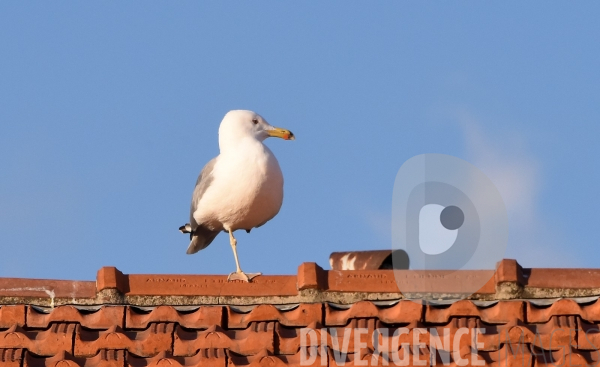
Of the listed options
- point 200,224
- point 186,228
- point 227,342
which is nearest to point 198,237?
point 186,228

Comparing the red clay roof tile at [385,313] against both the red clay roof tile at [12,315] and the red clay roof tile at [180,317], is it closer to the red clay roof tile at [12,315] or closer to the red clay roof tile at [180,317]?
the red clay roof tile at [180,317]

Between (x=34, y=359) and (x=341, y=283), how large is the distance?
2.10 metres

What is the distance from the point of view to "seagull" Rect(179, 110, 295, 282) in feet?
31.7

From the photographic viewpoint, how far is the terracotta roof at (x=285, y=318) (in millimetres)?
6926

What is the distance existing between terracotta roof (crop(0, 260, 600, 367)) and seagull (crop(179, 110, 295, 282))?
137 cm

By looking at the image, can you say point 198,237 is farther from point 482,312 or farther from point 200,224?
point 482,312

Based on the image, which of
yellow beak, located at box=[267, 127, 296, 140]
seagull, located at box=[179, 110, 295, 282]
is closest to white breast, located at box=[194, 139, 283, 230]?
seagull, located at box=[179, 110, 295, 282]

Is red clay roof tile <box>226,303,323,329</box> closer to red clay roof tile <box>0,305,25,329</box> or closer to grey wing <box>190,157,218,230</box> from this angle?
red clay roof tile <box>0,305,25,329</box>

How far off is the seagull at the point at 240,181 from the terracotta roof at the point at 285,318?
1.37 m

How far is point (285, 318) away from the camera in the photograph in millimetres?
7363

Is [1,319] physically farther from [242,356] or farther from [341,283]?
[341,283]

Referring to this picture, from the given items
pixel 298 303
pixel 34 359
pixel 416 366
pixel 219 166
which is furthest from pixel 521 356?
pixel 219 166

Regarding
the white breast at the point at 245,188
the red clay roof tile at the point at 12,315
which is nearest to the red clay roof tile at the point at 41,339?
the red clay roof tile at the point at 12,315

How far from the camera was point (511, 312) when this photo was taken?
7285 mm
